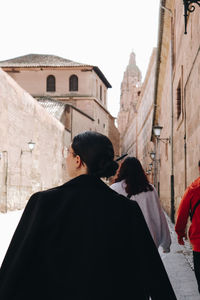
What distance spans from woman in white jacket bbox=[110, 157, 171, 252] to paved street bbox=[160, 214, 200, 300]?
33 centimetres

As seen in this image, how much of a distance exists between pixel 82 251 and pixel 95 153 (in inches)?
16.8

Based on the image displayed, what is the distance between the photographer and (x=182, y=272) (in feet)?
19.9

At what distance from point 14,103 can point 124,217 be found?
18032 millimetres

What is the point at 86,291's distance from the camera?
1842 millimetres

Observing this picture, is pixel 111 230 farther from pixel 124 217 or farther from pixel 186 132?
pixel 186 132

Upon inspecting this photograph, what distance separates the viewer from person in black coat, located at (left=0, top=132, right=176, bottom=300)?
185 cm

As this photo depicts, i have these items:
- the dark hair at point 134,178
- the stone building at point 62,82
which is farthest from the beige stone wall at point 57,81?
the dark hair at point 134,178

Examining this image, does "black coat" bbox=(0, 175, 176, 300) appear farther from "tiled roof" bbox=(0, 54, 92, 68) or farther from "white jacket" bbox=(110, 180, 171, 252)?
"tiled roof" bbox=(0, 54, 92, 68)

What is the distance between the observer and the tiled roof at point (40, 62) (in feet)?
146

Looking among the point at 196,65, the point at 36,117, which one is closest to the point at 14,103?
the point at 36,117

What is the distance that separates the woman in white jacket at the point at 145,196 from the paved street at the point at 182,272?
0.33 m

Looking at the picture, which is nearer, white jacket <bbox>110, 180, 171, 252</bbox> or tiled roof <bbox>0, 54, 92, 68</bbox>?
white jacket <bbox>110, 180, 171, 252</bbox>

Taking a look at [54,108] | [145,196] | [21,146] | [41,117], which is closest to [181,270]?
[145,196]

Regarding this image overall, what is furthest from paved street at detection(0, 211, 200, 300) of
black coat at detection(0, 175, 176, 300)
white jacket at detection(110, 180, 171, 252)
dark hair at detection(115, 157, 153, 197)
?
black coat at detection(0, 175, 176, 300)
